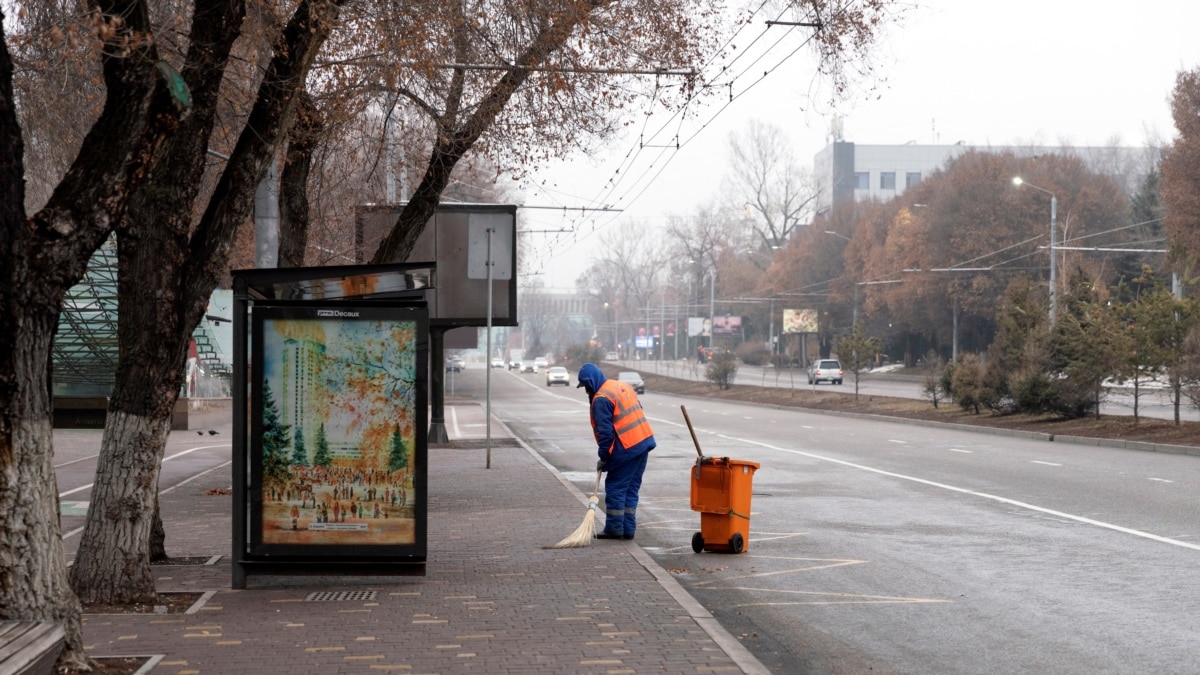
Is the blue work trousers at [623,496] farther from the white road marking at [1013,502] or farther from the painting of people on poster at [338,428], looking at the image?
the white road marking at [1013,502]

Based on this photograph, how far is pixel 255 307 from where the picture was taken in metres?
8.91

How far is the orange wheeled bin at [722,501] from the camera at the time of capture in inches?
440

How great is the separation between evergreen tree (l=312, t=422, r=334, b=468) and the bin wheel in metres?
3.86

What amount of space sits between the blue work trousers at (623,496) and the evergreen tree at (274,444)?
3476mm

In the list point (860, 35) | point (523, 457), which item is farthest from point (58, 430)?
point (860, 35)

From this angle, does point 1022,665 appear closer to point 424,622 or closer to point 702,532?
point 424,622

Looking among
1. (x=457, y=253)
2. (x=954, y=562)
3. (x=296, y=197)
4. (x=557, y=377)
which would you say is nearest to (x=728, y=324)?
(x=557, y=377)

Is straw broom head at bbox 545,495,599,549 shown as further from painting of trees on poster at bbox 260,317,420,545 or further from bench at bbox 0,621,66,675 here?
bench at bbox 0,621,66,675

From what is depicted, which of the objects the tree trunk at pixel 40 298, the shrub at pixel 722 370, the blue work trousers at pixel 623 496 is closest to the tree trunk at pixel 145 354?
the tree trunk at pixel 40 298

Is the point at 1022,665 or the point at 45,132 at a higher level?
the point at 45,132

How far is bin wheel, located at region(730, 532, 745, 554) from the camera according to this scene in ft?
37.2

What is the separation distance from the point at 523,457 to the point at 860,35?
444 inches

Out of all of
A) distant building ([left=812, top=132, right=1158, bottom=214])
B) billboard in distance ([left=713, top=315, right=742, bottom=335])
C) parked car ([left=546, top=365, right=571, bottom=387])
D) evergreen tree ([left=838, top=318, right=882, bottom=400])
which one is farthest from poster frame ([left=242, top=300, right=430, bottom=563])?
distant building ([left=812, top=132, right=1158, bottom=214])

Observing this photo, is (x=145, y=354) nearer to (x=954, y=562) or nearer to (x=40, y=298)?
(x=40, y=298)
